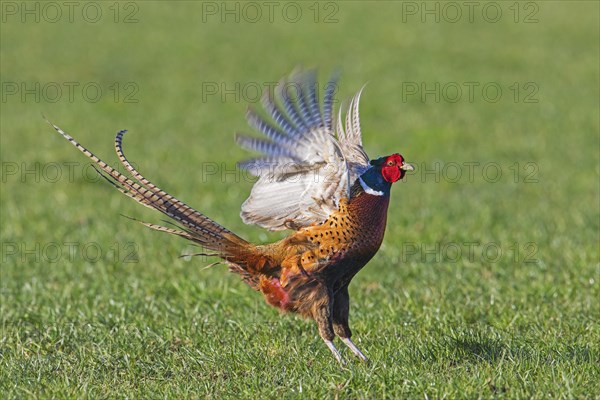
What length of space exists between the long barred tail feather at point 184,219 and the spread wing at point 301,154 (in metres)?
0.29

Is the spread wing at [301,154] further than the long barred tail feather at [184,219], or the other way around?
the spread wing at [301,154]

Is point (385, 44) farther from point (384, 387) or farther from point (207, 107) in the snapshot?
point (384, 387)

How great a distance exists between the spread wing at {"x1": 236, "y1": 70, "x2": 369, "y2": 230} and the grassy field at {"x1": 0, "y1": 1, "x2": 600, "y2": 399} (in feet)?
2.68

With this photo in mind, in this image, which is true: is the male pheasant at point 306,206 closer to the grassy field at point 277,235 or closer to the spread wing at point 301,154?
the spread wing at point 301,154

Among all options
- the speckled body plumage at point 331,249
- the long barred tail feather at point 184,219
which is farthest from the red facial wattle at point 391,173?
the long barred tail feather at point 184,219

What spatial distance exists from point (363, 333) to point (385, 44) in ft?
49.0

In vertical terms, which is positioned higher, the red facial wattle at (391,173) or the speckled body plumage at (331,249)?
the red facial wattle at (391,173)

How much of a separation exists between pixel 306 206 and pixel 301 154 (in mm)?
282

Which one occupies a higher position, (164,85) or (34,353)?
(164,85)

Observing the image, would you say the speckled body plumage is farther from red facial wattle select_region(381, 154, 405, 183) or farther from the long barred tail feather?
the long barred tail feather

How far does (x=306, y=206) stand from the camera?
505cm

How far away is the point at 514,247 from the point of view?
798cm

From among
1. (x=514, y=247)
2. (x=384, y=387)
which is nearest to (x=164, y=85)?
(x=514, y=247)

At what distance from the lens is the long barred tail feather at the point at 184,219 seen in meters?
4.84
